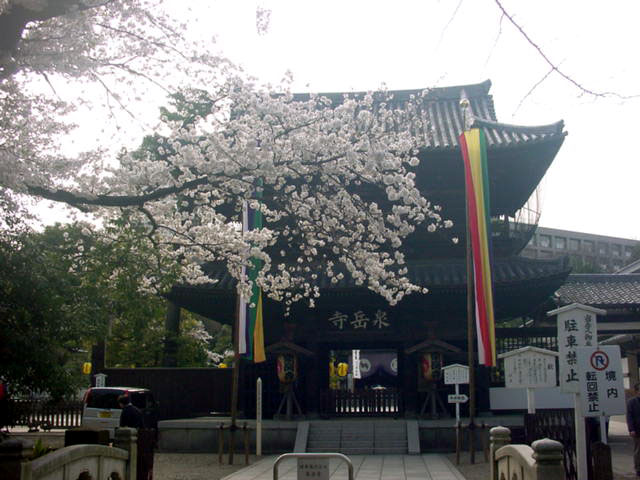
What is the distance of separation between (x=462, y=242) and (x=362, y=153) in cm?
869

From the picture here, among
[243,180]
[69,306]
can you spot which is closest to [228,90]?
[243,180]

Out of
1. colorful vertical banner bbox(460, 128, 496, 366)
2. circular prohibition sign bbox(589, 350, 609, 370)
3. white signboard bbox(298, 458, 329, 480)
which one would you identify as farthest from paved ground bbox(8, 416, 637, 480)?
white signboard bbox(298, 458, 329, 480)

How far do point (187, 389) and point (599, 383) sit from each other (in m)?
14.3

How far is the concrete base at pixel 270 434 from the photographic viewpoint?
17281 mm

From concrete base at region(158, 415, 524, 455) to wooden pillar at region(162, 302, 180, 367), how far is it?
27.4 ft

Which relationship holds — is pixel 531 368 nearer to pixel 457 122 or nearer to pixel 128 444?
pixel 128 444

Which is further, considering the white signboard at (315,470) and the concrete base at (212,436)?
the concrete base at (212,436)

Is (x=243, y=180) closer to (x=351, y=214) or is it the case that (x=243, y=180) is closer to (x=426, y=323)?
(x=351, y=214)

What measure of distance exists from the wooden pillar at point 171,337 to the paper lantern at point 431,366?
12.1m

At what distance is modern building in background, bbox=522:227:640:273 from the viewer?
8012cm

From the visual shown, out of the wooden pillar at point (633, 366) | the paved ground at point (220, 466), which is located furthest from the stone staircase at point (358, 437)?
the wooden pillar at point (633, 366)

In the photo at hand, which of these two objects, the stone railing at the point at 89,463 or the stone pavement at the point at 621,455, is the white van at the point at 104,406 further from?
the stone pavement at the point at 621,455

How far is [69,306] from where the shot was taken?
473 inches

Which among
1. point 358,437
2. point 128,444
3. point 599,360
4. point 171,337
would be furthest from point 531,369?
point 171,337
